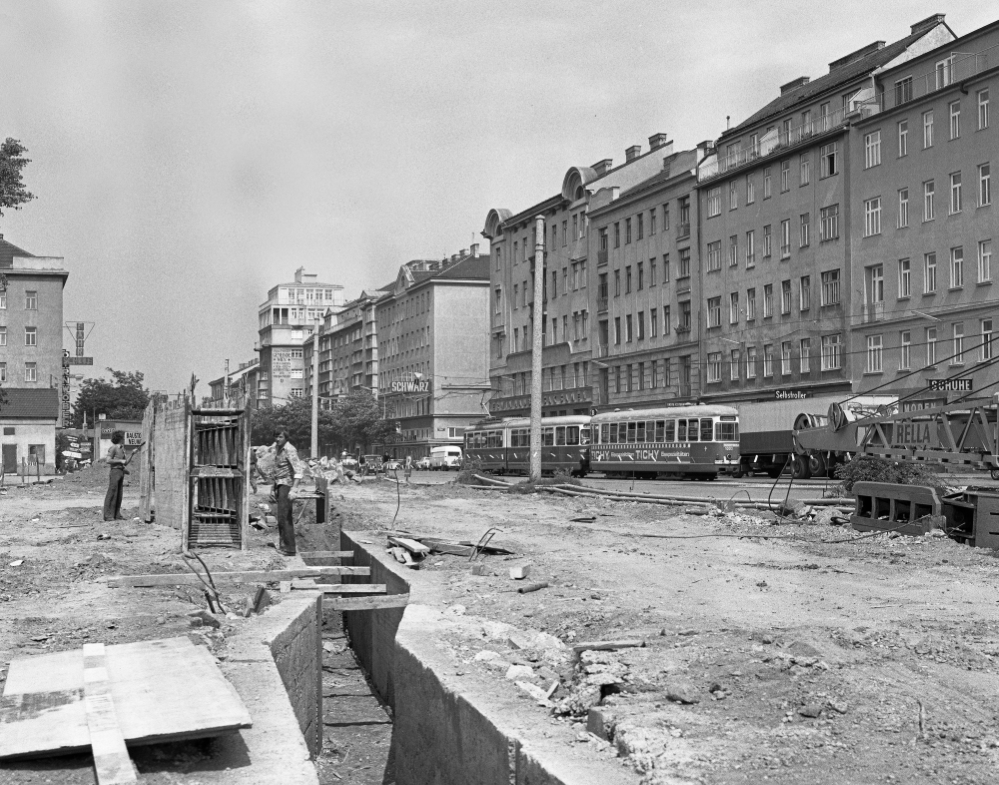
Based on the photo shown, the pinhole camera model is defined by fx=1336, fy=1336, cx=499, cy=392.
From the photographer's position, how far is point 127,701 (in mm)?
7543

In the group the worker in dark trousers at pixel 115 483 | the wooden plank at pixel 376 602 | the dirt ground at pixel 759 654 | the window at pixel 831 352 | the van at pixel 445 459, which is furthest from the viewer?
the van at pixel 445 459

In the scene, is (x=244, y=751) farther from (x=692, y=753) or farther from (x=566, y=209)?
(x=566, y=209)

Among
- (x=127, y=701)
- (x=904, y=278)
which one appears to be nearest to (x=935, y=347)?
(x=904, y=278)

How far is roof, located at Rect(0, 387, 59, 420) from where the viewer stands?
8731cm

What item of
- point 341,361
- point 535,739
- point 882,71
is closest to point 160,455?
point 535,739

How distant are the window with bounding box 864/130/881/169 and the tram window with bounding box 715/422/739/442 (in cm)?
1365

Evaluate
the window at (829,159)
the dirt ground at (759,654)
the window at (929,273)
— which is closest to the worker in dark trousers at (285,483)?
the dirt ground at (759,654)

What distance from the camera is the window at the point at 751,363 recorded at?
64.9m

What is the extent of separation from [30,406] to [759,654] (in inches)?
3408

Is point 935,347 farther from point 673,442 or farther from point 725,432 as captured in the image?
point 673,442

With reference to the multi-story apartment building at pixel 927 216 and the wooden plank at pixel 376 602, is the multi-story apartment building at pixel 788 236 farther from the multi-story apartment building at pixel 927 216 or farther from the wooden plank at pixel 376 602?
the wooden plank at pixel 376 602

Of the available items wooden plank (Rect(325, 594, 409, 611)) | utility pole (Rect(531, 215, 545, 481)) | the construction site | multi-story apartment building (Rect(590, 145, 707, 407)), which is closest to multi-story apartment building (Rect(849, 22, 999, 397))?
multi-story apartment building (Rect(590, 145, 707, 407))

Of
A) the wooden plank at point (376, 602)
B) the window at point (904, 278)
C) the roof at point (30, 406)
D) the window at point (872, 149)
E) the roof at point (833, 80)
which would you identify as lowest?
the wooden plank at point (376, 602)

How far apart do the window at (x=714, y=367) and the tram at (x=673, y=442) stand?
11.0m
